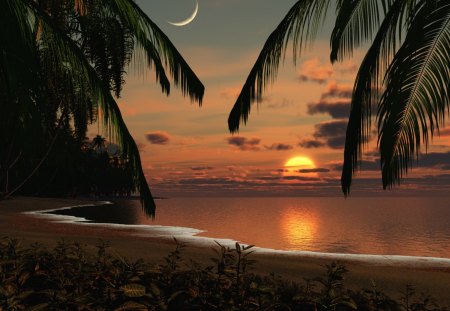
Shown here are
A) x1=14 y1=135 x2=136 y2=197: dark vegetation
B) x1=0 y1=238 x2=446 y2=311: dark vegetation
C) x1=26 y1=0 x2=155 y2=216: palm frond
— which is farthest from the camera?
x1=14 y1=135 x2=136 y2=197: dark vegetation

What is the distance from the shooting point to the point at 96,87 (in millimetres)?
8031

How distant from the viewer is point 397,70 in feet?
25.2

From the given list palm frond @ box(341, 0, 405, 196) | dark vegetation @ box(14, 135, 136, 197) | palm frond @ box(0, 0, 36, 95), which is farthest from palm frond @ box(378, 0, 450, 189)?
dark vegetation @ box(14, 135, 136, 197)

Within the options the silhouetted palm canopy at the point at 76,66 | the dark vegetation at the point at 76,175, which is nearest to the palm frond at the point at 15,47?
the silhouetted palm canopy at the point at 76,66

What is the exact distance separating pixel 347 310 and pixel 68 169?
87261mm

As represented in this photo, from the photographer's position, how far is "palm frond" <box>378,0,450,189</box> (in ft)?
24.7

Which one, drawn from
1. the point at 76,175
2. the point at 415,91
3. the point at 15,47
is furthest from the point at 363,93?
the point at 76,175

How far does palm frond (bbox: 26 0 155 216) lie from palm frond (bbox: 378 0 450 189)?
11.1ft

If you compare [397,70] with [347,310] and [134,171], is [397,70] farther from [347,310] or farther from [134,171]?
[347,310]

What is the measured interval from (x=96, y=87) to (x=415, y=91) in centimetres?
461

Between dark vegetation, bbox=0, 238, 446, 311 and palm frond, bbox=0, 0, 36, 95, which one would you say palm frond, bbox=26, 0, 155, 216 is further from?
dark vegetation, bbox=0, 238, 446, 311

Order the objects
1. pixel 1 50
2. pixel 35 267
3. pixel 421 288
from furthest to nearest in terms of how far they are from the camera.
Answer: pixel 421 288, pixel 1 50, pixel 35 267

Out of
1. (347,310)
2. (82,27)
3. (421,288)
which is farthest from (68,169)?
(347,310)

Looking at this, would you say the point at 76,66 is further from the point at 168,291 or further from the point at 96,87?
the point at 168,291
